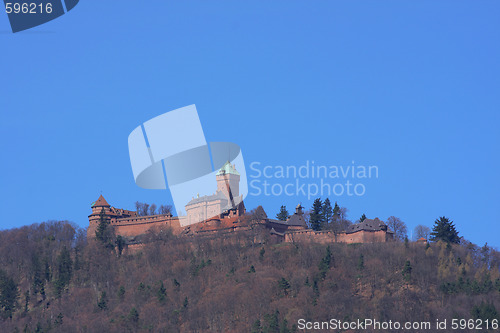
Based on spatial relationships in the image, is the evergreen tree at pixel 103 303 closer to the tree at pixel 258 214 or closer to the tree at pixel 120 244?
the tree at pixel 120 244

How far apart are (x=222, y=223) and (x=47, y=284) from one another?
65.5ft

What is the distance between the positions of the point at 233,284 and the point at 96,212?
32729mm

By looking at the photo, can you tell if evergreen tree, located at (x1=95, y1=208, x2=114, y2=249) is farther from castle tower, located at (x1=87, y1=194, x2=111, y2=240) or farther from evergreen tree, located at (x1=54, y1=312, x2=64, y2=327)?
evergreen tree, located at (x1=54, y1=312, x2=64, y2=327)

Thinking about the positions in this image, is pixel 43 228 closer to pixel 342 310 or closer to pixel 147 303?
pixel 147 303

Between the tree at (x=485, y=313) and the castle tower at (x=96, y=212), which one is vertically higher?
the castle tower at (x=96, y=212)

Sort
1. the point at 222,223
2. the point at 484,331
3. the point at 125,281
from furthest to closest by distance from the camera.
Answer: the point at 222,223
the point at 125,281
the point at 484,331

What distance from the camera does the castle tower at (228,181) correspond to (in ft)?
416

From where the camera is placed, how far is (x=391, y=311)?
92.9 m

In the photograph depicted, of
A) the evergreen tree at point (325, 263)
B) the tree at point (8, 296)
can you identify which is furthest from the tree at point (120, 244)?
the evergreen tree at point (325, 263)

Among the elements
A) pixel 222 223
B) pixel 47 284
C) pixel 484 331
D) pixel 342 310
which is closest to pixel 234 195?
pixel 222 223

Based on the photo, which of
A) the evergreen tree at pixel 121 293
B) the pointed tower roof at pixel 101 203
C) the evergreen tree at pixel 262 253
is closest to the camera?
the evergreen tree at pixel 121 293

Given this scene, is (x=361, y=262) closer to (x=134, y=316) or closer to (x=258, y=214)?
(x=258, y=214)

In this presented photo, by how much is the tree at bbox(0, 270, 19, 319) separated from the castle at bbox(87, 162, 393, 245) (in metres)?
13.2

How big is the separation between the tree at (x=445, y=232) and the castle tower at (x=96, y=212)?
39.7 meters
